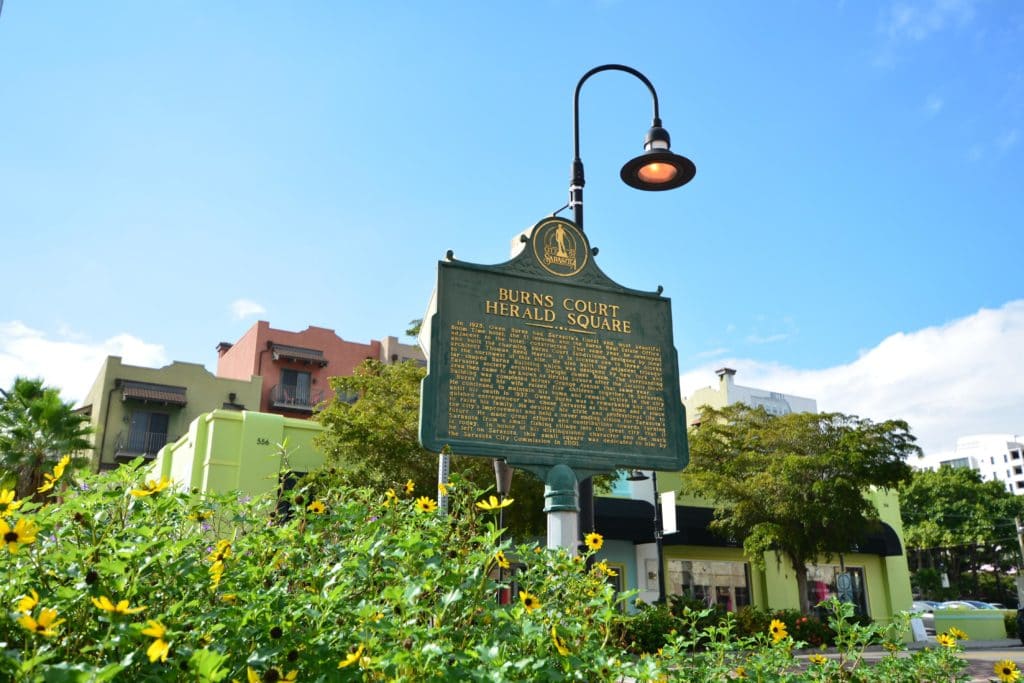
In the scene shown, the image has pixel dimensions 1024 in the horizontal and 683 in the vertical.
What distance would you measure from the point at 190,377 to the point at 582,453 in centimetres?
4084

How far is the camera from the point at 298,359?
49.6 meters

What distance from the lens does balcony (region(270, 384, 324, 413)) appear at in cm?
4802

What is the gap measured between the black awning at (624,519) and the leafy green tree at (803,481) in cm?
185

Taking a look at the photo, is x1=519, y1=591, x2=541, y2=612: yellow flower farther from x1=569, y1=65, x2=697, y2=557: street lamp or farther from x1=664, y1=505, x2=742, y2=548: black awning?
x1=664, y1=505, x2=742, y2=548: black awning

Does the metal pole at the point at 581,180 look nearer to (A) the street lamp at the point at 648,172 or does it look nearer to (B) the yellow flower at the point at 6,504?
(A) the street lamp at the point at 648,172

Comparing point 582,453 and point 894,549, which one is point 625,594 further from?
point 894,549

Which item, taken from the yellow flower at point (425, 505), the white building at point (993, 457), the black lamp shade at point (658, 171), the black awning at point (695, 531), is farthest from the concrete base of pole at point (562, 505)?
the white building at point (993, 457)

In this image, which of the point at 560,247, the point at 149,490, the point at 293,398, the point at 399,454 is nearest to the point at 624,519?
the point at 399,454

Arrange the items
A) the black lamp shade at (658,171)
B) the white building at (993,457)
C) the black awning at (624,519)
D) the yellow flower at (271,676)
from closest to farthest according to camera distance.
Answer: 1. the yellow flower at (271,676)
2. the black lamp shade at (658,171)
3. the black awning at (624,519)
4. the white building at (993,457)

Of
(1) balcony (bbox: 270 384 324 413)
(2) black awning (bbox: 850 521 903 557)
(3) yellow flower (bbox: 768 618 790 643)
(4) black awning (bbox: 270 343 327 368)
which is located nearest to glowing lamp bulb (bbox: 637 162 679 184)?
(3) yellow flower (bbox: 768 618 790 643)

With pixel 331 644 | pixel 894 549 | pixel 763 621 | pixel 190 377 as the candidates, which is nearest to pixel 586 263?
pixel 331 644

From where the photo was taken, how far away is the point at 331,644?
3312 millimetres

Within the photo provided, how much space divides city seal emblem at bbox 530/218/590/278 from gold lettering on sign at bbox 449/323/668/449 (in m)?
0.40

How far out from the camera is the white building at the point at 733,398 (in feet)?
198
